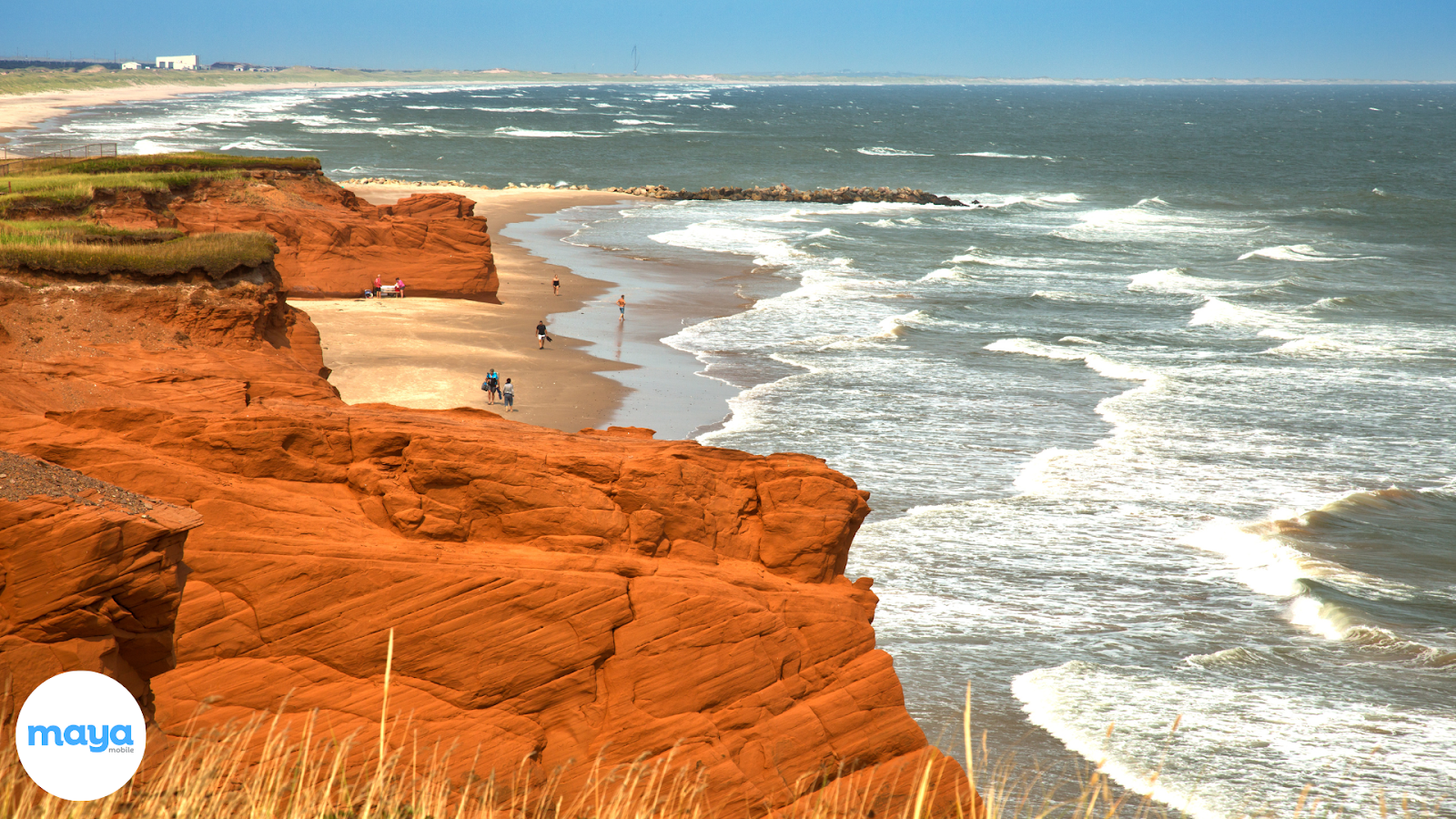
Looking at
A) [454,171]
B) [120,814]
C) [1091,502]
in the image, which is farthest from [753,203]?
[120,814]

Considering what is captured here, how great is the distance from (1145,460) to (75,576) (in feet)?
72.4

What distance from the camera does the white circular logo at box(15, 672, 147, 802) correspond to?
426 centimetres

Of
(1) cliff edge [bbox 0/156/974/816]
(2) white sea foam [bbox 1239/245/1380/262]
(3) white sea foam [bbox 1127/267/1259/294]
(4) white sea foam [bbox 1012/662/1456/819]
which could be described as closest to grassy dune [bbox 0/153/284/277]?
(1) cliff edge [bbox 0/156/974/816]

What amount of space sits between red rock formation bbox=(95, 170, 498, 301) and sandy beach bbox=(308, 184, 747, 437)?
40.6 inches

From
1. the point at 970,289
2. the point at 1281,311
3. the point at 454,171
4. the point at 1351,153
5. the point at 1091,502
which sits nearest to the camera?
the point at 1091,502

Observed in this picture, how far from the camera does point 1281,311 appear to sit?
137 ft

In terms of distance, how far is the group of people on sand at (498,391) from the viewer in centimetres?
2605

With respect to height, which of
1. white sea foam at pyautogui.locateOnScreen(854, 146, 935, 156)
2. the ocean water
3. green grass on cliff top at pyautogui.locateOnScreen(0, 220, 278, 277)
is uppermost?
white sea foam at pyautogui.locateOnScreen(854, 146, 935, 156)

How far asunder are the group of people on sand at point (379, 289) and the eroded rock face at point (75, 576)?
32.7 metres

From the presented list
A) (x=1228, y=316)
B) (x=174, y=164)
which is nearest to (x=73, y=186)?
(x=174, y=164)

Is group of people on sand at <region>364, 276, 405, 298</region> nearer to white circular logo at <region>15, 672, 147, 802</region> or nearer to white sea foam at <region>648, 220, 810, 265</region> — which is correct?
white sea foam at <region>648, 220, 810, 265</region>

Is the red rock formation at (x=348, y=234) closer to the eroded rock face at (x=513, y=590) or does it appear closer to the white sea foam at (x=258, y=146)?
the eroded rock face at (x=513, y=590)

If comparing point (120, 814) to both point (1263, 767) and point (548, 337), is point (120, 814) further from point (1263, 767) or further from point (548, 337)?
point (548, 337)

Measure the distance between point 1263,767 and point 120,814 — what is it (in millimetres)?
12029
